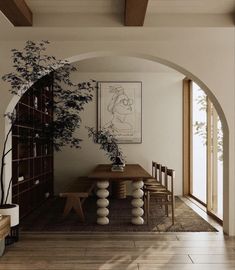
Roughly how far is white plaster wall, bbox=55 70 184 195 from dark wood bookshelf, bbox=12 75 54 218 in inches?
17.1

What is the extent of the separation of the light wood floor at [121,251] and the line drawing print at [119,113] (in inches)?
144

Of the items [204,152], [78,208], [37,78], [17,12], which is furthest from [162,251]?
[204,152]

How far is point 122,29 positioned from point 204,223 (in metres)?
2.99

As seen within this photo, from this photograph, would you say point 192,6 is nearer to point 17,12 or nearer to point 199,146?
point 17,12

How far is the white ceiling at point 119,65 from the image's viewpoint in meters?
6.99

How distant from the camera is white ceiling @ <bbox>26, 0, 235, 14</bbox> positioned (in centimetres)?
391

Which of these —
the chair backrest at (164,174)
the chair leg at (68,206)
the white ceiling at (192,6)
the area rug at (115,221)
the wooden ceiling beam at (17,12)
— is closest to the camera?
the wooden ceiling beam at (17,12)

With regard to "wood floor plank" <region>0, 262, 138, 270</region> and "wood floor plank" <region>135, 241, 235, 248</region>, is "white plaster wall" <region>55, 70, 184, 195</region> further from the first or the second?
"wood floor plank" <region>0, 262, 138, 270</region>

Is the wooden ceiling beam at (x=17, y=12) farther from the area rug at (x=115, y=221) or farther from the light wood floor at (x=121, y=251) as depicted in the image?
the area rug at (x=115, y=221)

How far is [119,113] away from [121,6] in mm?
4244

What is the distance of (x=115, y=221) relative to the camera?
18.1 ft

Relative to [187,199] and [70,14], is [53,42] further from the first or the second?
[187,199]

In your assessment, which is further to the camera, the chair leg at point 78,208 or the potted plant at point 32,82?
the chair leg at point 78,208

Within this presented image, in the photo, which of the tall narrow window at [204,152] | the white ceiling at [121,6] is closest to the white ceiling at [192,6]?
the white ceiling at [121,6]
